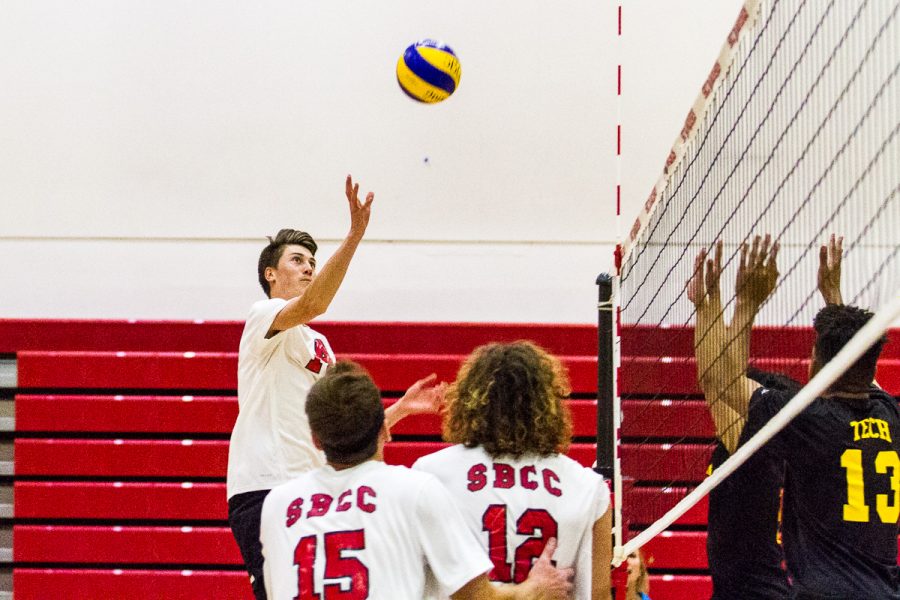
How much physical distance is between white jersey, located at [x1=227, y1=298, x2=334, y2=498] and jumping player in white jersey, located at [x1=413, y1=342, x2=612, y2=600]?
1.29 meters

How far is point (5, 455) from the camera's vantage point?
21.1 ft

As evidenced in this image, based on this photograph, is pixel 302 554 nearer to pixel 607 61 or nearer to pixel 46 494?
pixel 46 494

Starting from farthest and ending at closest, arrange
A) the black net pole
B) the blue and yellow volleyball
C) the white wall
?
the white wall, the blue and yellow volleyball, the black net pole

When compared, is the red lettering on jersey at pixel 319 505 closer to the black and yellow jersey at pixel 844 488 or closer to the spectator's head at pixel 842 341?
the black and yellow jersey at pixel 844 488

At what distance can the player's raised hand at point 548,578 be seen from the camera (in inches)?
102

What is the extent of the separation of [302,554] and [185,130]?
4.86 meters

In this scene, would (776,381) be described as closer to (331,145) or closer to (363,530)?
(363,530)

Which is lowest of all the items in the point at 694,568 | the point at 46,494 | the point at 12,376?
the point at 694,568

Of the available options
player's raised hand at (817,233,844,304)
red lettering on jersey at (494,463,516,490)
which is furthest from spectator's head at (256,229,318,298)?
player's raised hand at (817,233,844,304)

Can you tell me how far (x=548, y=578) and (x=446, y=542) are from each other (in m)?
0.29

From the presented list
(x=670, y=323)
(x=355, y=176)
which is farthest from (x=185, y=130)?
(x=670, y=323)

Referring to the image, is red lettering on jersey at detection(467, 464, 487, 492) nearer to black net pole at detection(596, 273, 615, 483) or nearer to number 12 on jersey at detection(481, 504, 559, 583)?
number 12 on jersey at detection(481, 504, 559, 583)

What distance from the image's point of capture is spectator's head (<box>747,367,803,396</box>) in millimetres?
3359

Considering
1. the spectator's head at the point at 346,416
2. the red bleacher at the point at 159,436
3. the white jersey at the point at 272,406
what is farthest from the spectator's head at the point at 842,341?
the red bleacher at the point at 159,436
